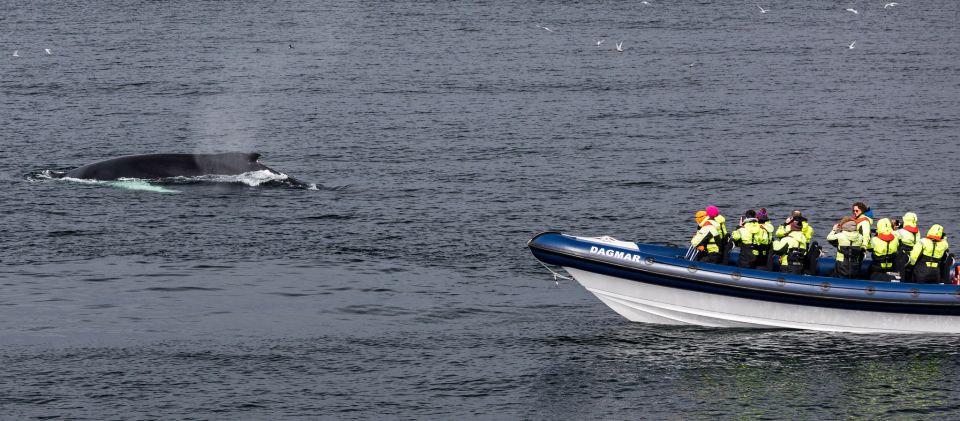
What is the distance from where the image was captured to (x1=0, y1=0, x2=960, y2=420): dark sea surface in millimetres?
31016

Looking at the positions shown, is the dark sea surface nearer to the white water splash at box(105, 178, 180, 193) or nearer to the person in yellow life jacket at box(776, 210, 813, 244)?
the white water splash at box(105, 178, 180, 193)

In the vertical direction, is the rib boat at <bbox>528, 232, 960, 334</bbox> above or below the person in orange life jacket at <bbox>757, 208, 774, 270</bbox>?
below

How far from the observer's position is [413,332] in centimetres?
3512

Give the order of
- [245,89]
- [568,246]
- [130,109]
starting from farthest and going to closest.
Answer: [245,89] < [130,109] < [568,246]

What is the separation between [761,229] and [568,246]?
493 centimetres

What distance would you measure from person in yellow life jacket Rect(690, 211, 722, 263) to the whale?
23.0 m

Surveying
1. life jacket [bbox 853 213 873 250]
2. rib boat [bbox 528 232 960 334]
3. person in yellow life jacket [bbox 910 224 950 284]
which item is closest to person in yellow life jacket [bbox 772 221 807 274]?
rib boat [bbox 528 232 960 334]

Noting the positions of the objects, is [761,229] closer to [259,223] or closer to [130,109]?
[259,223]

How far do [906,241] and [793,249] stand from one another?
280 centimetres

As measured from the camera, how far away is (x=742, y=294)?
112 ft

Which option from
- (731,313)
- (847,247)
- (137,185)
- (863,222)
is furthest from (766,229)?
(137,185)

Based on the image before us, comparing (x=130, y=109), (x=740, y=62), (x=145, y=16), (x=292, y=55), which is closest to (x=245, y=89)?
(x=130, y=109)

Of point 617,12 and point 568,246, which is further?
point 617,12

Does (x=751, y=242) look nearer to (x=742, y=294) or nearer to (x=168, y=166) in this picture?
(x=742, y=294)
